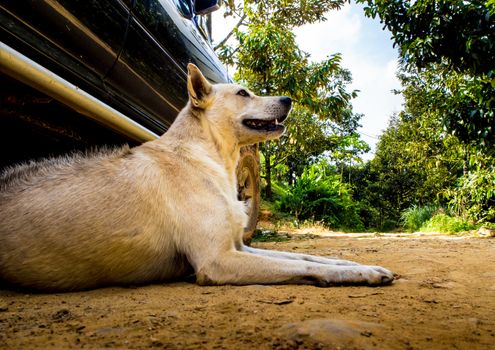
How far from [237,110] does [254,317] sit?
6.60 ft

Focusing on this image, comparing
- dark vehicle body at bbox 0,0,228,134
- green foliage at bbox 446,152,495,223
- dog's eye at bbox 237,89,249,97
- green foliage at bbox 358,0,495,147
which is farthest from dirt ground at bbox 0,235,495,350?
green foliage at bbox 446,152,495,223

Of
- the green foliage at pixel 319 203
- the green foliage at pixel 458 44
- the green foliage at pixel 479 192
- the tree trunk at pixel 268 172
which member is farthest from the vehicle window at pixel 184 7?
the tree trunk at pixel 268 172

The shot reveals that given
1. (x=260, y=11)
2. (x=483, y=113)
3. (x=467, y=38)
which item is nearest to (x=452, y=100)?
(x=483, y=113)

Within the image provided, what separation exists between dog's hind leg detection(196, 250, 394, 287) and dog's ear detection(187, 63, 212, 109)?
136cm

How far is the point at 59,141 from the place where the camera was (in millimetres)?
2529

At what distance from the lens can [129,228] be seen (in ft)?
6.14

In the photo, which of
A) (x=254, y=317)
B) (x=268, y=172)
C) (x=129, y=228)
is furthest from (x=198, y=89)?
(x=268, y=172)

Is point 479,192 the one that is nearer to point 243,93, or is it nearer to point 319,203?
point 319,203

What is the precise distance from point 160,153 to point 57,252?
2.96 feet

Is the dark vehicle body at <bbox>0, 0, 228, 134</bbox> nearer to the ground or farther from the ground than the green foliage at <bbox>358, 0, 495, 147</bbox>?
nearer to the ground

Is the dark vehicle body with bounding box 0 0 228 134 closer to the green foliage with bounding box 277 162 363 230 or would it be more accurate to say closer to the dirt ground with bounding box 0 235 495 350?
the dirt ground with bounding box 0 235 495 350

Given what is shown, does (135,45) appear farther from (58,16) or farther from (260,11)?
(260,11)

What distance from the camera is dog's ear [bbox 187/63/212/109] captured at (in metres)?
2.69

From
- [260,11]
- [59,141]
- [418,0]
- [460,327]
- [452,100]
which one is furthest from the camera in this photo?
[260,11]
